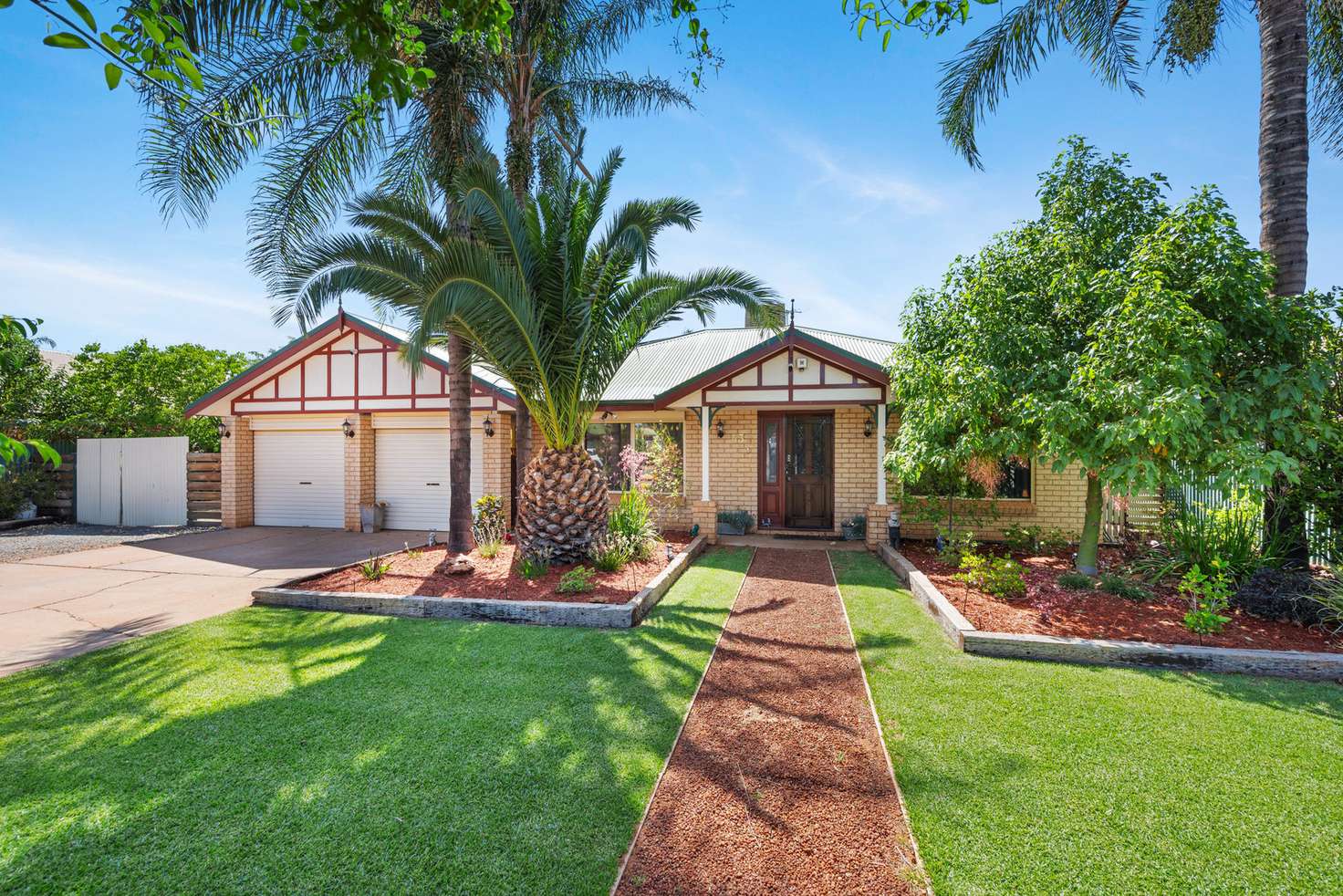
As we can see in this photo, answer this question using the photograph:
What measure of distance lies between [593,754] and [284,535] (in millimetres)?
12222

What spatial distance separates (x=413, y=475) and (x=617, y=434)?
5024mm

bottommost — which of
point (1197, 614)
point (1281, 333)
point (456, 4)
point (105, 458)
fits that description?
point (1197, 614)

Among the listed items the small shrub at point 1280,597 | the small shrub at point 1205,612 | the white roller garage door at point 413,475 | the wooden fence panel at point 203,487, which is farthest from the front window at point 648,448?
the wooden fence panel at point 203,487

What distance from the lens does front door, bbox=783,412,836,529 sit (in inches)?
480

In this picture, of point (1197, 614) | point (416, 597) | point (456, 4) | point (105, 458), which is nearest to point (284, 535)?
point (105, 458)

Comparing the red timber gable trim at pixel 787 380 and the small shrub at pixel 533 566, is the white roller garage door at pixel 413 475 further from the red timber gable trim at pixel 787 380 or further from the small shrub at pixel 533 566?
the small shrub at pixel 533 566

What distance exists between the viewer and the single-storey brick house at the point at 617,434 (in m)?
11.1

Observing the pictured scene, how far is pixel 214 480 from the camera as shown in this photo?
49.3 ft

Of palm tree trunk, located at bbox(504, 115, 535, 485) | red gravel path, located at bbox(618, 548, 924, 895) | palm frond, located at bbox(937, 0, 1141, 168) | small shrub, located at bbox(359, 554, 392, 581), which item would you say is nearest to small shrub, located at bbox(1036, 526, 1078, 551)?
red gravel path, located at bbox(618, 548, 924, 895)

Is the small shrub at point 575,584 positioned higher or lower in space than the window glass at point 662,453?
lower

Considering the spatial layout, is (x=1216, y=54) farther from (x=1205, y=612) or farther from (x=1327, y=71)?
(x=1205, y=612)

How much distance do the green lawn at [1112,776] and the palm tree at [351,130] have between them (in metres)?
7.29

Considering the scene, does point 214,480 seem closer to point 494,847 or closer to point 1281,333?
point 494,847

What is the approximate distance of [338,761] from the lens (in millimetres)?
3410
